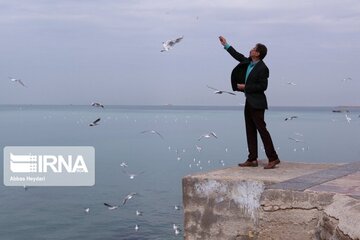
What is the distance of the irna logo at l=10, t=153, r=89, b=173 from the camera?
2344cm

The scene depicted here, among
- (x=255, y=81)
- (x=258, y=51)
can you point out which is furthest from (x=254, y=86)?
(x=258, y=51)

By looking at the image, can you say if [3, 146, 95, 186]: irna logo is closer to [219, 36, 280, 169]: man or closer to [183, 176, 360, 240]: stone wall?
[219, 36, 280, 169]: man

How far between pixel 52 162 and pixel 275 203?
25.7 m

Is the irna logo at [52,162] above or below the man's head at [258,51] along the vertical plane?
below

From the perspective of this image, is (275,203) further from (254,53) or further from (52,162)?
(52,162)

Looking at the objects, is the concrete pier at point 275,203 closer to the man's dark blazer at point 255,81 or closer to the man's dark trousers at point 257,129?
the man's dark trousers at point 257,129

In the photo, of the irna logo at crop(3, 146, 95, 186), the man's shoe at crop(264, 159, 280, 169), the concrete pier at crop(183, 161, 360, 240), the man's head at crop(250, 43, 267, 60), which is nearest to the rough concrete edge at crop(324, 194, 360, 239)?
the concrete pier at crop(183, 161, 360, 240)

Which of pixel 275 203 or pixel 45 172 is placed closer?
pixel 275 203

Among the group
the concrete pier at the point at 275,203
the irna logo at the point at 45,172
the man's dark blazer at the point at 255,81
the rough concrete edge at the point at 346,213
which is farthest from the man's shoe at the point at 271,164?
the irna logo at the point at 45,172

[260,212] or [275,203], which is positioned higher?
[275,203]

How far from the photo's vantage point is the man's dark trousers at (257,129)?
30.4 ft

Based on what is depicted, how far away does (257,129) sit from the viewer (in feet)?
31.2

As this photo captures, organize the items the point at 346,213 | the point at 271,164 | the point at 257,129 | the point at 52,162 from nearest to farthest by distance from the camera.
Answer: the point at 346,213, the point at 271,164, the point at 257,129, the point at 52,162

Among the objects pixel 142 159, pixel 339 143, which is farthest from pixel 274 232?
pixel 339 143
